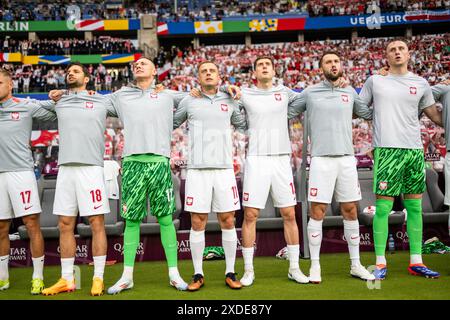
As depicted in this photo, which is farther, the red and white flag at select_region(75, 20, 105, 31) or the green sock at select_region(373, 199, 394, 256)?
the red and white flag at select_region(75, 20, 105, 31)

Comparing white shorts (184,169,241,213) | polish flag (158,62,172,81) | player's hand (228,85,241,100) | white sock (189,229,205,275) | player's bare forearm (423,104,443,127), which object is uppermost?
polish flag (158,62,172,81)

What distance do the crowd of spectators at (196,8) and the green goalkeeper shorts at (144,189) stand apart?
30.7 metres

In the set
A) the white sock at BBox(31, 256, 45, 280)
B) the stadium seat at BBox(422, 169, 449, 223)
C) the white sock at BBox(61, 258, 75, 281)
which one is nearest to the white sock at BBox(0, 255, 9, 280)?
the white sock at BBox(31, 256, 45, 280)

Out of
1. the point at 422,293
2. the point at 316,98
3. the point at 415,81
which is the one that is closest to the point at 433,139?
the point at 415,81

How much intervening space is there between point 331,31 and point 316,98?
105 feet

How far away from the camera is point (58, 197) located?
4555 mm

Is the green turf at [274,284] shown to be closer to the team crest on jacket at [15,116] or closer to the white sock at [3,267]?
the white sock at [3,267]

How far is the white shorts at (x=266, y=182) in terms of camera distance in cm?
461

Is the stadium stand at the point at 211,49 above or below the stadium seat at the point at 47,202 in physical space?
above

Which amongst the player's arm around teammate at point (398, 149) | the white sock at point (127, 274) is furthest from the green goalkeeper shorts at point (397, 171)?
the white sock at point (127, 274)

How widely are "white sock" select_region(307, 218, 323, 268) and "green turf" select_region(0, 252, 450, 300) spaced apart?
22 cm

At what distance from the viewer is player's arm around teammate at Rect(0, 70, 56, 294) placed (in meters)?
4.71

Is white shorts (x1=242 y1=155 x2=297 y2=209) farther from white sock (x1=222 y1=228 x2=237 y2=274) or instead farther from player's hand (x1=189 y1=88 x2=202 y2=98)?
player's hand (x1=189 y1=88 x2=202 y2=98)

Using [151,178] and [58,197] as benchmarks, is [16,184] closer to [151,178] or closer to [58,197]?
[58,197]
